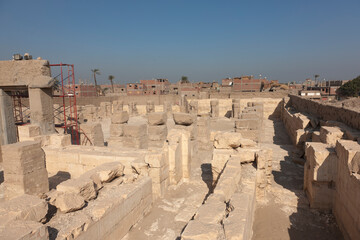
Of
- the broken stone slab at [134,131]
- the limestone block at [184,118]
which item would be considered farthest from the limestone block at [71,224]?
the limestone block at [184,118]

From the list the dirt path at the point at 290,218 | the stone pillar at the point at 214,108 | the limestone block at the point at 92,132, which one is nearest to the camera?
the dirt path at the point at 290,218

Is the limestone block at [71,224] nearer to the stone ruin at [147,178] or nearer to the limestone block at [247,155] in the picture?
the stone ruin at [147,178]

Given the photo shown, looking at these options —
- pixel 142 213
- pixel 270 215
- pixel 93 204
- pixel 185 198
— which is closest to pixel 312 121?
pixel 270 215

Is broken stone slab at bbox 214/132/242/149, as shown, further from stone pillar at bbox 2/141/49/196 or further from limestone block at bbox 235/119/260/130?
stone pillar at bbox 2/141/49/196

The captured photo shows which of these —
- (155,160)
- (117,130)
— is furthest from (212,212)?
(117,130)

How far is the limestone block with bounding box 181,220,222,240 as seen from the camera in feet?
8.88

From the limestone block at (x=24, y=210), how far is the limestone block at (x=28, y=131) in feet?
16.1

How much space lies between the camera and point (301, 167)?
311 inches

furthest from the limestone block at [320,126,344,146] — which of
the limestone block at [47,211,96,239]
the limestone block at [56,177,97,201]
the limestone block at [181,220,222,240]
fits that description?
the limestone block at [47,211,96,239]

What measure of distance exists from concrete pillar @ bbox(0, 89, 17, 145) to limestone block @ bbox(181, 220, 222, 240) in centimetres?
851

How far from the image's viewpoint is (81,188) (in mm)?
3951

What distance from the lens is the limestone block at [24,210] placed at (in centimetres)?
308

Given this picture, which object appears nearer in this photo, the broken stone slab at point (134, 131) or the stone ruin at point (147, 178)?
the stone ruin at point (147, 178)

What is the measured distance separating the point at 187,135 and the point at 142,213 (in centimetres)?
279
